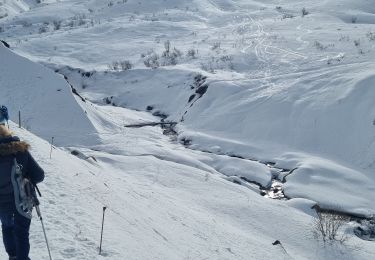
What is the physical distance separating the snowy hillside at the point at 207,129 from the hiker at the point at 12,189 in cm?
133

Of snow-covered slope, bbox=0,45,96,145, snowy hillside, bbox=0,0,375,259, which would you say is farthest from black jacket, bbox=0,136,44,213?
snow-covered slope, bbox=0,45,96,145

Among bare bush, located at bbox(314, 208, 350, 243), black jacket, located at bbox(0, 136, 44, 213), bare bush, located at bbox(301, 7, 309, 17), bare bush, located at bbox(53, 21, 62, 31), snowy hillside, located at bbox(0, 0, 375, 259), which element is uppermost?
bare bush, located at bbox(301, 7, 309, 17)

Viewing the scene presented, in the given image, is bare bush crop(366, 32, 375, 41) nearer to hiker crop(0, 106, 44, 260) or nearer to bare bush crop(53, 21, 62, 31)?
hiker crop(0, 106, 44, 260)

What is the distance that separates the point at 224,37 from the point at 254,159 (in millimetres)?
22498

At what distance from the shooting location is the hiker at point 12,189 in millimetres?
6145

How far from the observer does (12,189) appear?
6.24 meters

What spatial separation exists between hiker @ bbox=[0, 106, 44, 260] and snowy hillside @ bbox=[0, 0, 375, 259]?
1335mm

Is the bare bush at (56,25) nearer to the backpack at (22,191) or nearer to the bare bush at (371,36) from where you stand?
the bare bush at (371,36)

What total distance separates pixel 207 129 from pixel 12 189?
80.5ft

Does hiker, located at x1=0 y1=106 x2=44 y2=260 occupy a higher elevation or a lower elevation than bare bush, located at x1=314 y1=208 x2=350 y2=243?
Answer: higher

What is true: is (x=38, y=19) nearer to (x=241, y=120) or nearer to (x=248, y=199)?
(x=241, y=120)

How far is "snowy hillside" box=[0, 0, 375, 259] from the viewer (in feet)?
42.6

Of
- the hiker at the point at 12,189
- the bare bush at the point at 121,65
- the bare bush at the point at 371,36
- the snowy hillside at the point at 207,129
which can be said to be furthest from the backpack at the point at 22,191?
the bare bush at the point at 121,65

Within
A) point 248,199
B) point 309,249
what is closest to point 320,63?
point 248,199
